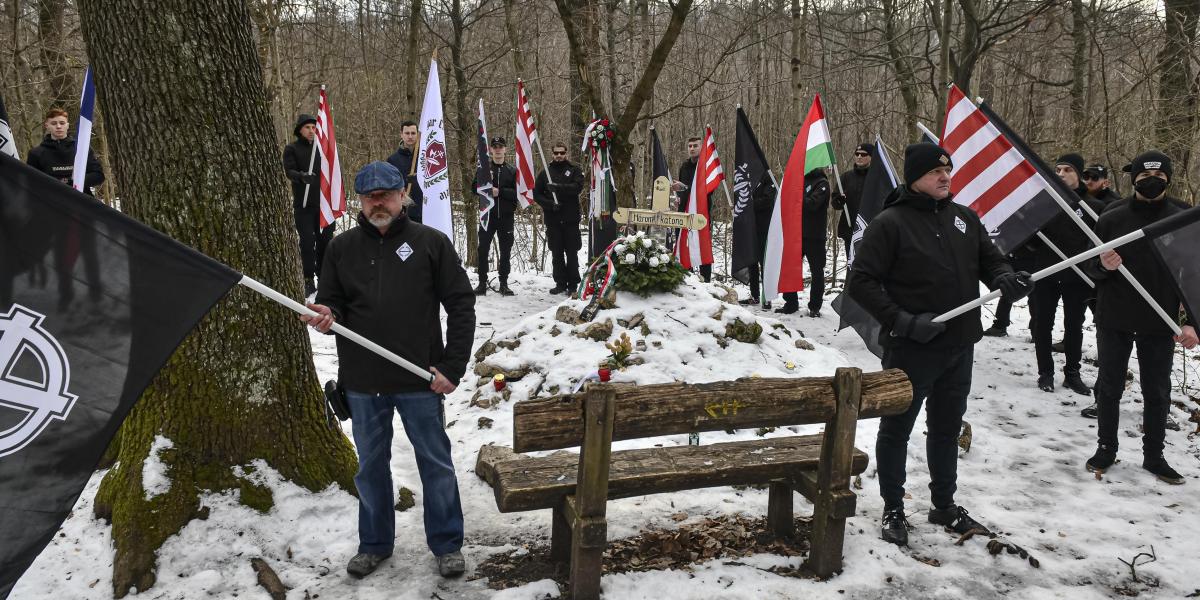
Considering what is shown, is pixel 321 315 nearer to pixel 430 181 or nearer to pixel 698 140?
pixel 430 181

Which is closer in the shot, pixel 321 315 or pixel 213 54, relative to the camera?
pixel 321 315

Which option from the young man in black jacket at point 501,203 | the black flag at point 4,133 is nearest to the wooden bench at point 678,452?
the black flag at point 4,133

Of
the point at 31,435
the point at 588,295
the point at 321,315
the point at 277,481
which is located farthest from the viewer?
the point at 588,295

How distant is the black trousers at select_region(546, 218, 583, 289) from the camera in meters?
10.6

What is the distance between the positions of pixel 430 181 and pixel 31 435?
18.7ft

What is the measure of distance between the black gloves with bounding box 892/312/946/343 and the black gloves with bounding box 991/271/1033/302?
0.35 meters

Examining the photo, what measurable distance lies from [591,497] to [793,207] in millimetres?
5672

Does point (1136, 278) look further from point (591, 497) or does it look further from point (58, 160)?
point (58, 160)

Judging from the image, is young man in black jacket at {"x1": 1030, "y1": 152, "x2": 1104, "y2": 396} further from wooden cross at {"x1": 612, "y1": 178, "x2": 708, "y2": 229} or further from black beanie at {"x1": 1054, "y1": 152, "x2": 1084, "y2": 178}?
wooden cross at {"x1": 612, "y1": 178, "x2": 708, "y2": 229}

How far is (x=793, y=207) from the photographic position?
27.2 ft

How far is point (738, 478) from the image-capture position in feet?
12.7

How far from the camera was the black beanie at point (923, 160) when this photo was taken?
3971mm

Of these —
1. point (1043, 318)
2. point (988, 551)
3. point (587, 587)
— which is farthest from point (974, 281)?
point (1043, 318)

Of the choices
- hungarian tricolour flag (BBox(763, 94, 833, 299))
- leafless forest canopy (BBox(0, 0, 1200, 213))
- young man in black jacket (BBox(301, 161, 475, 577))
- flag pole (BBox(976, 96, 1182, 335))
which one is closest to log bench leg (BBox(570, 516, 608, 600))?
young man in black jacket (BBox(301, 161, 475, 577))
